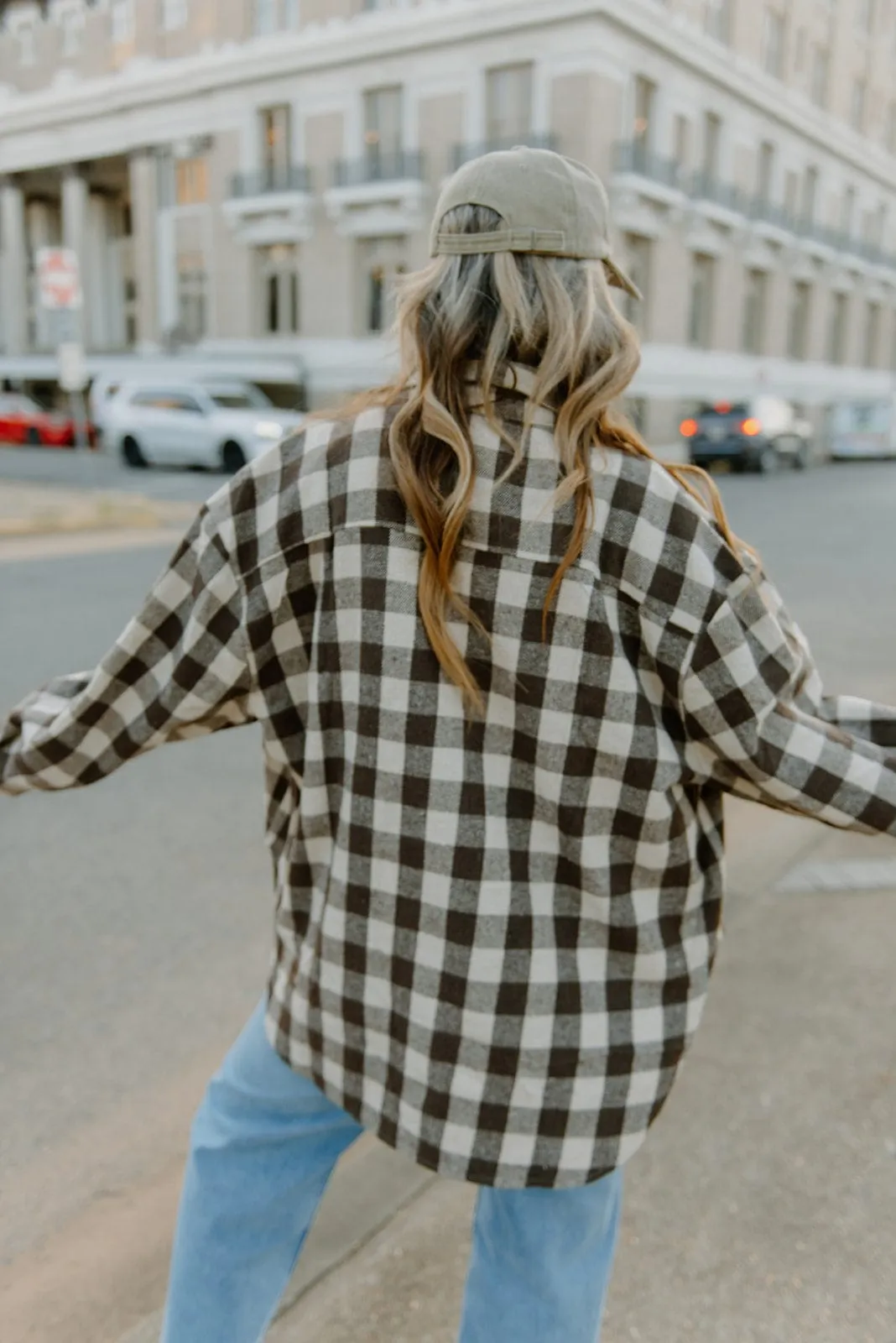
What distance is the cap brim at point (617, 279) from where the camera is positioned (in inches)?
53.2

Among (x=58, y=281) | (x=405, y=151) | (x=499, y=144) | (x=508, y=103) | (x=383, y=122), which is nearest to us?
(x=58, y=281)

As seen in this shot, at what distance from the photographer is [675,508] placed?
1.26 meters

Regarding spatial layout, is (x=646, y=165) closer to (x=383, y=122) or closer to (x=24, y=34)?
(x=383, y=122)

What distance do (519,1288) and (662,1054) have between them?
0.34 m

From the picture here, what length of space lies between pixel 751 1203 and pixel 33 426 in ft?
91.8

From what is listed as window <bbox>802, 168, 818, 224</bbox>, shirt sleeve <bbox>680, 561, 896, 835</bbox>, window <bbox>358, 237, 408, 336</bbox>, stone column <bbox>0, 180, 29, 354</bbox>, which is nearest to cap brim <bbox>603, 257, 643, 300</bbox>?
shirt sleeve <bbox>680, 561, 896, 835</bbox>

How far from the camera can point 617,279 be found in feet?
4.54

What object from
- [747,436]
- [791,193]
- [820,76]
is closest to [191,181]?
[791,193]

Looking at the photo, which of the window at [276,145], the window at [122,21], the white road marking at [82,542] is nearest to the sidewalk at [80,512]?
the white road marking at [82,542]

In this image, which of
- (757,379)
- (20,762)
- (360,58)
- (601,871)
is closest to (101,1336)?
(20,762)

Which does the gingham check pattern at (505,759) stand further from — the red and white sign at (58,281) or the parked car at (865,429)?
the parked car at (865,429)

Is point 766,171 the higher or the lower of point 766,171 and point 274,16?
the lower

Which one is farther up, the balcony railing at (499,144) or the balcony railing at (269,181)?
the balcony railing at (499,144)

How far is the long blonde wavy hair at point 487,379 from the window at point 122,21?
1490 inches
